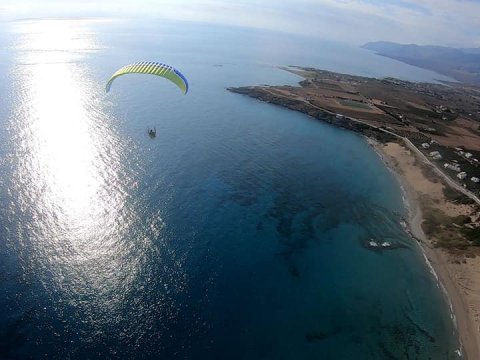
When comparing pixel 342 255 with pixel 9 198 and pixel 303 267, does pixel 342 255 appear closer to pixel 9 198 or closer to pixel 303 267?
pixel 303 267

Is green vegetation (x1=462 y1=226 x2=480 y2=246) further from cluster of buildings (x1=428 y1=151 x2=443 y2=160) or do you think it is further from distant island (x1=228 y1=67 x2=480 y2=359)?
cluster of buildings (x1=428 y1=151 x2=443 y2=160)

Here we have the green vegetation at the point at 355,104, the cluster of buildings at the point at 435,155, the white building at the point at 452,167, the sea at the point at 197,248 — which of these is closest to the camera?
the sea at the point at 197,248

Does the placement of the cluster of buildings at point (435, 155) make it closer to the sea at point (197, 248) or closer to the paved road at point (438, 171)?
the paved road at point (438, 171)

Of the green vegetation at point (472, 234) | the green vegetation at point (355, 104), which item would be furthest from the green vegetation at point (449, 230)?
the green vegetation at point (355, 104)

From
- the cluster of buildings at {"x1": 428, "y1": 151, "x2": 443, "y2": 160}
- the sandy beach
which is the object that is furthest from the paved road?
the sandy beach

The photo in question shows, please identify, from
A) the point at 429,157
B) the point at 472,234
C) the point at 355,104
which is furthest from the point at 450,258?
the point at 355,104

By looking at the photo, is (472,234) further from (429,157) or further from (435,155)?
(435,155)

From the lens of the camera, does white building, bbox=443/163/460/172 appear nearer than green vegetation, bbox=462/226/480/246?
No
